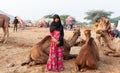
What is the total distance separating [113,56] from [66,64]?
2.14m

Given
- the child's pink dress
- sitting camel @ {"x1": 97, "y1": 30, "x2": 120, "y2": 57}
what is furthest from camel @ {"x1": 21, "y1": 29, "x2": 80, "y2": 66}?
sitting camel @ {"x1": 97, "y1": 30, "x2": 120, "y2": 57}

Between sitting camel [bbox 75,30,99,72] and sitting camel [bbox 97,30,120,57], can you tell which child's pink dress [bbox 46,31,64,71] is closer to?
sitting camel [bbox 75,30,99,72]

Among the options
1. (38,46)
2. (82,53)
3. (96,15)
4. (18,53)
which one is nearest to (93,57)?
(82,53)

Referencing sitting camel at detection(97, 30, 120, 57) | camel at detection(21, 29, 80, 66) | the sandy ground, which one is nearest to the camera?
the sandy ground

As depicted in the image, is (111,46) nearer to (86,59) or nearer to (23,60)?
(86,59)

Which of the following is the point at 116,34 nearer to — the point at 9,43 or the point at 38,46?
the point at 9,43

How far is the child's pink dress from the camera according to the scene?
985 centimetres

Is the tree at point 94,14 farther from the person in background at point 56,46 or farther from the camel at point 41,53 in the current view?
the person in background at point 56,46

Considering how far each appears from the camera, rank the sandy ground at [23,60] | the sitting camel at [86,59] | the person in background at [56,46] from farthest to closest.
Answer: the sandy ground at [23,60]
the sitting camel at [86,59]
the person in background at [56,46]

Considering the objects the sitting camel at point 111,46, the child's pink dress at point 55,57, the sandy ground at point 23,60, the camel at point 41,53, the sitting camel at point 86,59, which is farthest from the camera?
the sitting camel at point 111,46

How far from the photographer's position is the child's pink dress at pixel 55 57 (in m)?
9.85

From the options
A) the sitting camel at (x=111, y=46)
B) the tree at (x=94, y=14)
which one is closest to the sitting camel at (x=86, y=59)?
the sitting camel at (x=111, y=46)

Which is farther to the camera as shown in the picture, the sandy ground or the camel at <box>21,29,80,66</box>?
the camel at <box>21,29,80,66</box>

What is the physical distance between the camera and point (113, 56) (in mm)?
Answer: 11984
